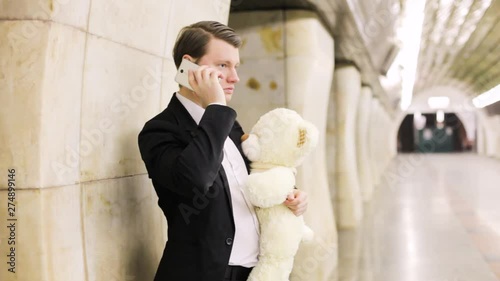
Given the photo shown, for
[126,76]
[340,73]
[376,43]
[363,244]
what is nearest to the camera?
[126,76]

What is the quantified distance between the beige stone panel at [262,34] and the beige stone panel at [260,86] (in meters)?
0.08

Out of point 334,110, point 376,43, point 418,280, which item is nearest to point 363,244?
point 418,280

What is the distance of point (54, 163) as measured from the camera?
197 centimetres

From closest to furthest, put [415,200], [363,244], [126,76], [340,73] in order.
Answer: [126,76] < [363,244] < [340,73] < [415,200]

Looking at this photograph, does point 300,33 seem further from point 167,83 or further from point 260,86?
point 167,83

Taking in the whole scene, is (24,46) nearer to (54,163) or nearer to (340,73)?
(54,163)

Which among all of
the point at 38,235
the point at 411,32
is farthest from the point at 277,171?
the point at 411,32

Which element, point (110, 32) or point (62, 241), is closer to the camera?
point (62, 241)

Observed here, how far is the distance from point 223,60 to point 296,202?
673mm

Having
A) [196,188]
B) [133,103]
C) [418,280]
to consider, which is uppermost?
[133,103]

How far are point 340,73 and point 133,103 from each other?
24.4ft

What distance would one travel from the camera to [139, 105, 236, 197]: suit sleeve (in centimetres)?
181
